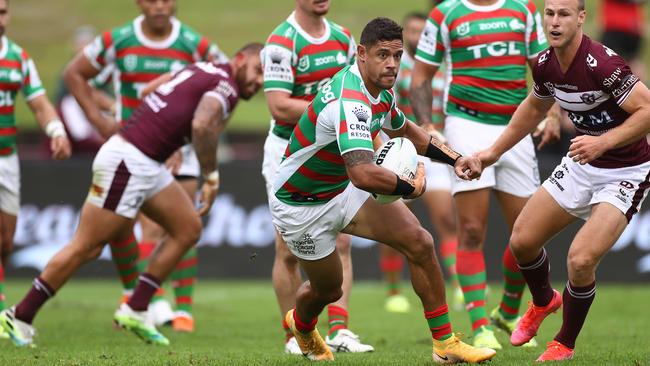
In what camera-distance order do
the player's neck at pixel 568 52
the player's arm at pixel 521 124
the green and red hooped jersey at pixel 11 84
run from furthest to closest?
the green and red hooped jersey at pixel 11 84, the player's arm at pixel 521 124, the player's neck at pixel 568 52

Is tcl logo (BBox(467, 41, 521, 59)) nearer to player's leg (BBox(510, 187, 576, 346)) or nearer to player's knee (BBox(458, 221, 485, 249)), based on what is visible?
player's knee (BBox(458, 221, 485, 249))

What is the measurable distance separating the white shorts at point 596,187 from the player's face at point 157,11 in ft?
15.4

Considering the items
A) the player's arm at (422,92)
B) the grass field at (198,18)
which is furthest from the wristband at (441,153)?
the grass field at (198,18)

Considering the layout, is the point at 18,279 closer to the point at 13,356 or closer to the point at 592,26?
the point at 13,356

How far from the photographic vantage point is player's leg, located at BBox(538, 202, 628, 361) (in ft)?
22.9

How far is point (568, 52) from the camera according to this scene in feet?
23.5

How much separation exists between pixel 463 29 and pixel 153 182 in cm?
284

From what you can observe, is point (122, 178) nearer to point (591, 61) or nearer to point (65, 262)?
point (65, 262)

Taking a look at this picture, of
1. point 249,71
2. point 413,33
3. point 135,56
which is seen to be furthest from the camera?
point 413,33

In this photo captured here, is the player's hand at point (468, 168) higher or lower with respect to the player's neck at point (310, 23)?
lower

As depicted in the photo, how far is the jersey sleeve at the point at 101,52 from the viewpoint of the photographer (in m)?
10.7

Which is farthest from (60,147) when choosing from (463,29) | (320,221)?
(463,29)

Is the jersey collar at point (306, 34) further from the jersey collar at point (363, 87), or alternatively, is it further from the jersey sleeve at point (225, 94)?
the jersey collar at point (363, 87)

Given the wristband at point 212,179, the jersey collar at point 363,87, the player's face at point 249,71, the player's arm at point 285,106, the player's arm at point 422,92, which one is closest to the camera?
the jersey collar at point 363,87
